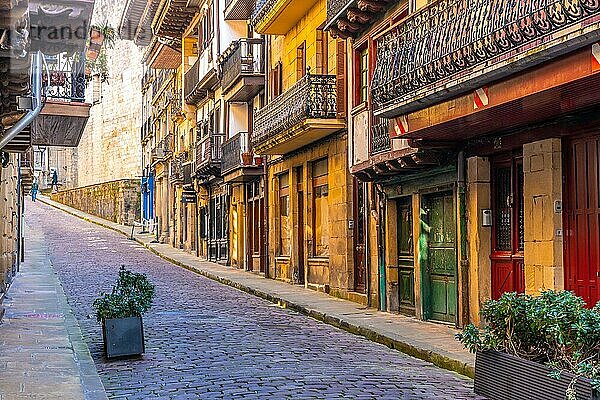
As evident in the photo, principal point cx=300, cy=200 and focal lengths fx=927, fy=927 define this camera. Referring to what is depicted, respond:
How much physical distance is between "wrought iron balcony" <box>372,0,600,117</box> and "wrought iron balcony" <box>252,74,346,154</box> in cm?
508

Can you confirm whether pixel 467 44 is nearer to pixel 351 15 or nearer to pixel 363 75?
pixel 351 15

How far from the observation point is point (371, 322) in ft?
49.6

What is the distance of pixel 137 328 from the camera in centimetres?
1142

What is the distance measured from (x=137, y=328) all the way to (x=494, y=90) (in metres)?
5.16

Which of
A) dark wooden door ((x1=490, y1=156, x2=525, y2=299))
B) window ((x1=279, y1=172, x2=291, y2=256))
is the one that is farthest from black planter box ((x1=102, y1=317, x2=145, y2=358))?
window ((x1=279, y1=172, x2=291, y2=256))

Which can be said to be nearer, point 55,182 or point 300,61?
point 300,61

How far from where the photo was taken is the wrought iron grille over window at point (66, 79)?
15.4 meters

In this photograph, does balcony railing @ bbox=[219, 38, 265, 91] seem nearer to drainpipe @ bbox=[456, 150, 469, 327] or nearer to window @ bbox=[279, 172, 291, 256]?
window @ bbox=[279, 172, 291, 256]

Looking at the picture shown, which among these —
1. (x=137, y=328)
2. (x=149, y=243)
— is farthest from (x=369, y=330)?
(x=149, y=243)

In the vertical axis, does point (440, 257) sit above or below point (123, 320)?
above

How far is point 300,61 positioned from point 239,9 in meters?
7.33

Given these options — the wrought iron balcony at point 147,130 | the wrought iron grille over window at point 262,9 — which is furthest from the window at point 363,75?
the wrought iron balcony at point 147,130

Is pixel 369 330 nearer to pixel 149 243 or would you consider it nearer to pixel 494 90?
pixel 494 90

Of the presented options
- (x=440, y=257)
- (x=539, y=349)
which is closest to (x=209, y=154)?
(x=440, y=257)
